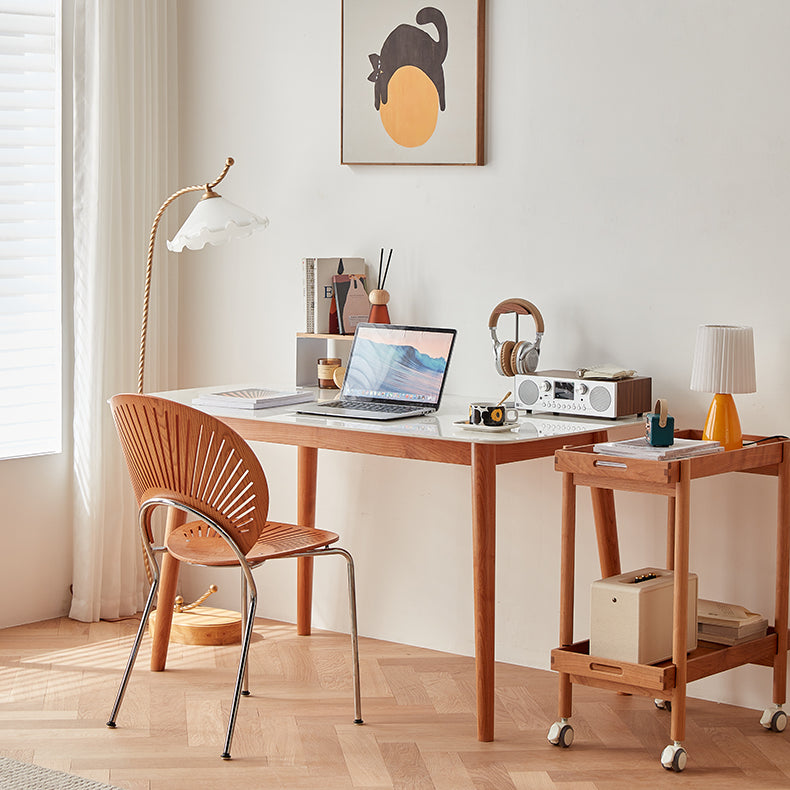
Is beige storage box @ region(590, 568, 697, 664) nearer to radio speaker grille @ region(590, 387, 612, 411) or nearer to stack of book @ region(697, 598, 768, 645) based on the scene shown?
stack of book @ region(697, 598, 768, 645)

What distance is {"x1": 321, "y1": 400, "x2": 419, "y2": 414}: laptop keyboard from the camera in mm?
3215

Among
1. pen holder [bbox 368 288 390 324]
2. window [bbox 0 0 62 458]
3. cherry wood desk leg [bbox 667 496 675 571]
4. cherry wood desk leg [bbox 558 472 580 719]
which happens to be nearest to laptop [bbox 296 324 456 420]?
pen holder [bbox 368 288 390 324]

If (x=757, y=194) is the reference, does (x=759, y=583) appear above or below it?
below

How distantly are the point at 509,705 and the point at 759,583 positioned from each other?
683mm

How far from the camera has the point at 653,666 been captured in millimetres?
2746

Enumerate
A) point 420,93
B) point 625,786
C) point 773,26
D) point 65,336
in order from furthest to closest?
point 65,336 < point 420,93 < point 773,26 < point 625,786

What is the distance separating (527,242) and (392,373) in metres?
0.51

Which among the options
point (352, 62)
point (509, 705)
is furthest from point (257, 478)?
point (352, 62)

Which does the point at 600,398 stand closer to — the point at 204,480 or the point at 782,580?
the point at 782,580

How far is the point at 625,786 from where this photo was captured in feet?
8.71

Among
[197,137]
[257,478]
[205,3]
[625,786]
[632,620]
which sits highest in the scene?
[205,3]

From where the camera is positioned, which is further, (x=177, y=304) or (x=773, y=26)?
(x=177, y=304)

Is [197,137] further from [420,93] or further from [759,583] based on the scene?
[759,583]

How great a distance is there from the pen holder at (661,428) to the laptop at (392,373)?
638mm
